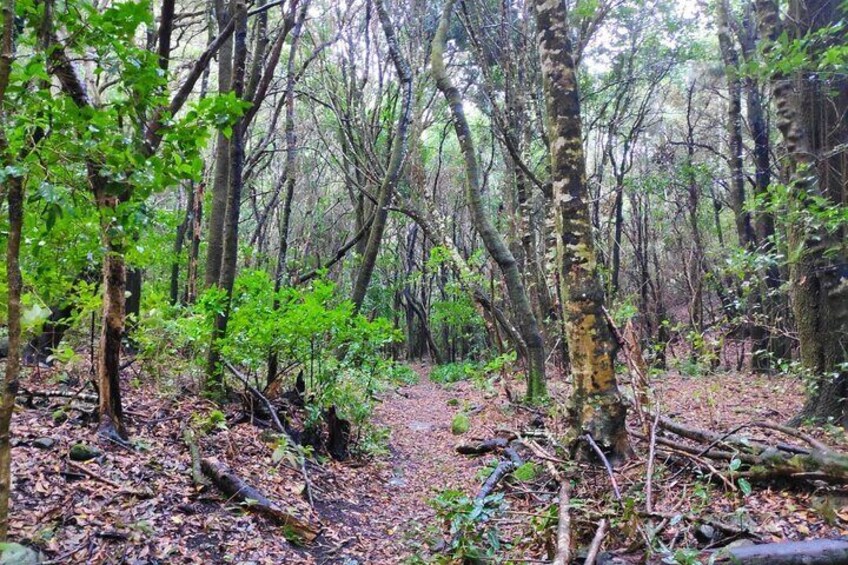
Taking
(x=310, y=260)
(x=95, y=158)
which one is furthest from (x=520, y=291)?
(x=310, y=260)

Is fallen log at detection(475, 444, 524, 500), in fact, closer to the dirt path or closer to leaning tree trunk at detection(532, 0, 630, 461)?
the dirt path

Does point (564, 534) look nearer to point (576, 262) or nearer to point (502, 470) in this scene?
point (502, 470)

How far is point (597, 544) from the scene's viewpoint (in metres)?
3.62

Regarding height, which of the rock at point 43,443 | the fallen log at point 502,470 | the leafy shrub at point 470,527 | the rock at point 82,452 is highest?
the rock at point 43,443

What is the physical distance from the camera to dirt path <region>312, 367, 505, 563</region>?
4.84 m

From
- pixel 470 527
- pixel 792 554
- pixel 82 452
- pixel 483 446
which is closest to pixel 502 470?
pixel 483 446

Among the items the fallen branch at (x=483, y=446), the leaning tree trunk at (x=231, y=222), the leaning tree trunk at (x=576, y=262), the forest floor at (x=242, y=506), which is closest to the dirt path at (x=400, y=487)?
the forest floor at (x=242, y=506)

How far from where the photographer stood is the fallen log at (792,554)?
10.8ft

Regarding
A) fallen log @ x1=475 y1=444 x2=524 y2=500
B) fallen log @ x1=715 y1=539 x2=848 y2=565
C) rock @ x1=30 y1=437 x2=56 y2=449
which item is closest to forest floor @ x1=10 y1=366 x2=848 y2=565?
rock @ x1=30 y1=437 x2=56 y2=449

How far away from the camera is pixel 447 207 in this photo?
2662cm

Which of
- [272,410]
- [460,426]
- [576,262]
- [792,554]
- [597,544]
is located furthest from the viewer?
[460,426]

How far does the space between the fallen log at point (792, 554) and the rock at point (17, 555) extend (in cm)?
409

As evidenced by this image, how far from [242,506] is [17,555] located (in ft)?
6.22

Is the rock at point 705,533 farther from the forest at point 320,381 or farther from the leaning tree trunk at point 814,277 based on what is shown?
the leaning tree trunk at point 814,277
